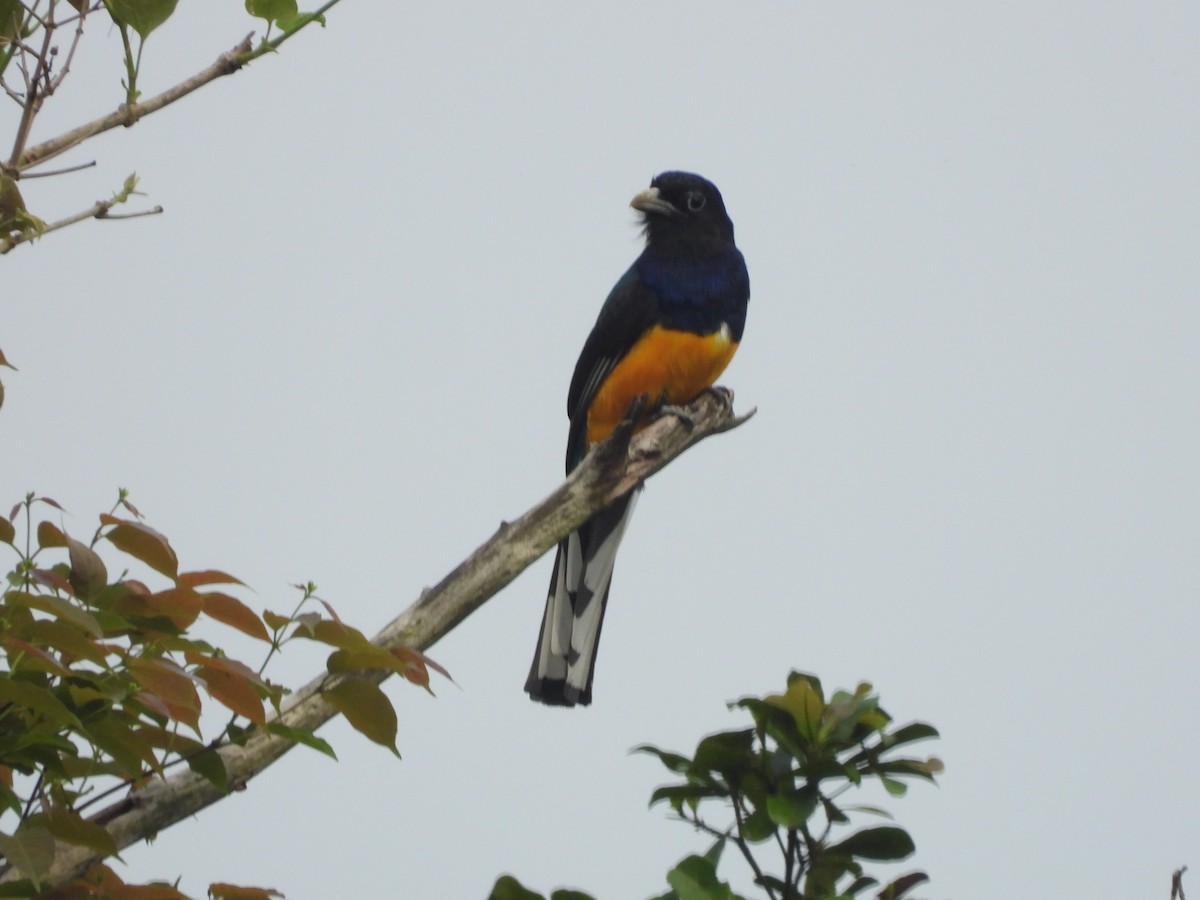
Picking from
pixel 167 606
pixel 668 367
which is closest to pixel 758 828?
pixel 167 606

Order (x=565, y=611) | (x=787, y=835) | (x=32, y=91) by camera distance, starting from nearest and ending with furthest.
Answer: (x=32, y=91) → (x=787, y=835) → (x=565, y=611)

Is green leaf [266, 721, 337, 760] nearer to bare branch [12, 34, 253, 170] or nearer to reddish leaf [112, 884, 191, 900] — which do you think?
reddish leaf [112, 884, 191, 900]

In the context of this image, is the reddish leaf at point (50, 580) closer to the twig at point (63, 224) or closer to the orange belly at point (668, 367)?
the twig at point (63, 224)

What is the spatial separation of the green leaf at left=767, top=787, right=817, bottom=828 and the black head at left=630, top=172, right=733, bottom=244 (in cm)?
394

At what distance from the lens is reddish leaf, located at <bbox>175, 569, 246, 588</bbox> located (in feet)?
6.00

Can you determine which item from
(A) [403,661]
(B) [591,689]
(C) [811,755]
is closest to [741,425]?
(B) [591,689]

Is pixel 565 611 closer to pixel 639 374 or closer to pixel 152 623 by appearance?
pixel 639 374

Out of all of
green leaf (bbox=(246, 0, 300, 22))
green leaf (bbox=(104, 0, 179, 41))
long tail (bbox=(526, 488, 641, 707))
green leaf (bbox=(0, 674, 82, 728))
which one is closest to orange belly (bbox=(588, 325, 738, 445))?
long tail (bbox=(526, 488, 641, 707))

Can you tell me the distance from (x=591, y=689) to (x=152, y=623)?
306 centimetres

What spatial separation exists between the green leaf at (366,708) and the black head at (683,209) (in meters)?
4.25

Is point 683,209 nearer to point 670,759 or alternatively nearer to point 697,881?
point 670,759

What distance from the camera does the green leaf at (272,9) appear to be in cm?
215

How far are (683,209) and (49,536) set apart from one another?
4615 mm

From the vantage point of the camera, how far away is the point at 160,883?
6.09 ft
